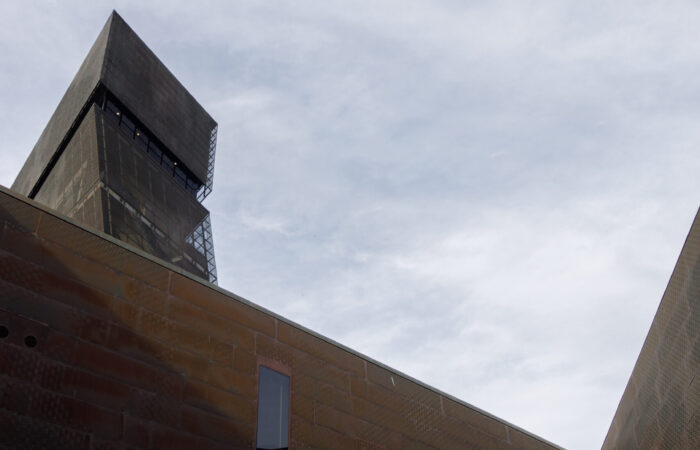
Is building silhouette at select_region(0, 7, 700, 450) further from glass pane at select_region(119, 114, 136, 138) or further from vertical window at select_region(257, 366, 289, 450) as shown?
glass pane at select_region(119, 114, 136, 138)

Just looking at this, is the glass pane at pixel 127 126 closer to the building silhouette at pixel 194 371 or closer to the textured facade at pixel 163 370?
the building silhouette at pixel 194 371

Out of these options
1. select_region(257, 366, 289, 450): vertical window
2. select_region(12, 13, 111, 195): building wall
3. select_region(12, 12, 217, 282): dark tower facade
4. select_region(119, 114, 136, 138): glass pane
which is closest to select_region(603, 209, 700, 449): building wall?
select_region(257, 366, 289, 450): vertical window

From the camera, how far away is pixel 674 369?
1720cm

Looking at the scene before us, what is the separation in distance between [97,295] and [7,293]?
5.75 feet

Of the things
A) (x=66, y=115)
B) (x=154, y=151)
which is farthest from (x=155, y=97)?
(x=66, y=115)

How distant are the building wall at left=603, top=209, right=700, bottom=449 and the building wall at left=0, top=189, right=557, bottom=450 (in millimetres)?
7363

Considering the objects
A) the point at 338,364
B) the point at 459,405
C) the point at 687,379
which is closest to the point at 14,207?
the point at 338,364

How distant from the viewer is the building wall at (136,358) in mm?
12516

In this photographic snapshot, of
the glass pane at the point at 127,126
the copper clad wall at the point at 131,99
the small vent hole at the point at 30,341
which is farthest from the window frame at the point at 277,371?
the copper clad wall at the point at 131,99

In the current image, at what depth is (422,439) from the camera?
1956 cm

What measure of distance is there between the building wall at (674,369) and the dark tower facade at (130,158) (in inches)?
1525

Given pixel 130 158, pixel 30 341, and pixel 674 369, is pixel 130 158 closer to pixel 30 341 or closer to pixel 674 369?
pixel 30 341

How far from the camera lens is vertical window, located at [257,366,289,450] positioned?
1568cm

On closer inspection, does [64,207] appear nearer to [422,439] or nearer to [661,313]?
[422,439]
